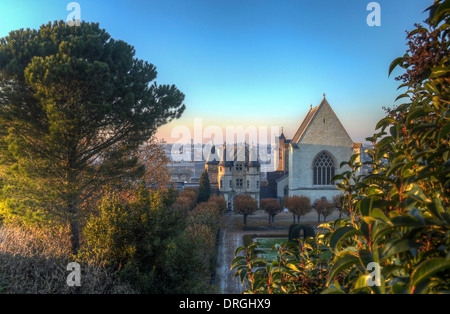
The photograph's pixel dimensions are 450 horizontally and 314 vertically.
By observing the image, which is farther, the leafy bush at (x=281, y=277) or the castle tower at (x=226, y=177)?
the castle tower at (x=226, y=177)

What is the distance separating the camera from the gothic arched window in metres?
30.9

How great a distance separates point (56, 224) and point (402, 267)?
12.2 meters

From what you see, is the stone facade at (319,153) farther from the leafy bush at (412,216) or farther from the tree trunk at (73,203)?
the leafy bush at (412,216)

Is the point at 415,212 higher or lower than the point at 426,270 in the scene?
higher

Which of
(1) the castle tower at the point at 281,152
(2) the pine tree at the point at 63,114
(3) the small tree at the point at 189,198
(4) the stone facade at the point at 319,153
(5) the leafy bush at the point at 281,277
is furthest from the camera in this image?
(1) the castle tower at the point at 281,152

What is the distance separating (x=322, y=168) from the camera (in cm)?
3100

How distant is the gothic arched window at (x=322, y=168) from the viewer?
101 ft

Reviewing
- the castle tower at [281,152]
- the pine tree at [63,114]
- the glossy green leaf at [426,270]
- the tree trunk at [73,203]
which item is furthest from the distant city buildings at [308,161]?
the glossy green leaf at [426,270]

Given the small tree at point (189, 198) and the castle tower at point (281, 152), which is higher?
the castle tower at point (281, 152)

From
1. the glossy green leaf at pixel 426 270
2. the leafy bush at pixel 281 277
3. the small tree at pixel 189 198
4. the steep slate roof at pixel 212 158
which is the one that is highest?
the steep slate roof at pixel 212 158

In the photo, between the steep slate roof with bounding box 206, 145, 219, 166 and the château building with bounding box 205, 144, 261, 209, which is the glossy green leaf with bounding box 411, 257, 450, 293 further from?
the steep slate roof with bounding box 206, 145, 219, 166

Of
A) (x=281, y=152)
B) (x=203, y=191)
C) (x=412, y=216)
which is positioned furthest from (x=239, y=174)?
(x=412, y=216)

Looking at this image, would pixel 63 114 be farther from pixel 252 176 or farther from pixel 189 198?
pixel 252 176
